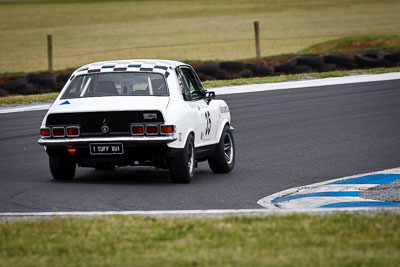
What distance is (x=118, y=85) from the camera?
1107cm

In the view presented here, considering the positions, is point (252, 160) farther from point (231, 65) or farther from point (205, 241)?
point (231, 65)

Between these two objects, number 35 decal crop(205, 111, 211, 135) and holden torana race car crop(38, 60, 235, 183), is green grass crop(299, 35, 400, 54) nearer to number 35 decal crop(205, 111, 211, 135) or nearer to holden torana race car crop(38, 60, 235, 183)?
number 35 decal crop(205, 111, 211, 135)

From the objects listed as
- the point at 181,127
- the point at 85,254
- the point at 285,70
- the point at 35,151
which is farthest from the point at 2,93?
the point at 85,254

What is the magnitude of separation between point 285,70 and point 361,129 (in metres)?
11.6

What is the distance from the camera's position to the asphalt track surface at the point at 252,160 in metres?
9.38

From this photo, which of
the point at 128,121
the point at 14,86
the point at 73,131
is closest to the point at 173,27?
the point at 14,86

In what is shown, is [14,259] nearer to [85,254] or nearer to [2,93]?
[85,254]

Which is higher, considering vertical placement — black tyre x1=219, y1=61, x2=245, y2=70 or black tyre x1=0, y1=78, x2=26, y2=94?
black tyre x1=219, y1=61, x2=245, y2=70

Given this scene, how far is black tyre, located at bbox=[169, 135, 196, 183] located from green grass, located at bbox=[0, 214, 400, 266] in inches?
110

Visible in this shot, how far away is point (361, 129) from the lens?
51.9 ft

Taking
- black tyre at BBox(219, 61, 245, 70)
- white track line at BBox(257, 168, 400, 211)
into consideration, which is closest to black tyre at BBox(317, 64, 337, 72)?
black tyre at BBox(219, 61, 245, 70)

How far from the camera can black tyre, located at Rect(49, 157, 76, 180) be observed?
424 inches

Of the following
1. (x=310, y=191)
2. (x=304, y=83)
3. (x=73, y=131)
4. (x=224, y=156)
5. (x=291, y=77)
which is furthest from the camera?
(x=291, y=77)

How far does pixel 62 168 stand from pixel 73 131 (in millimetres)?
777
